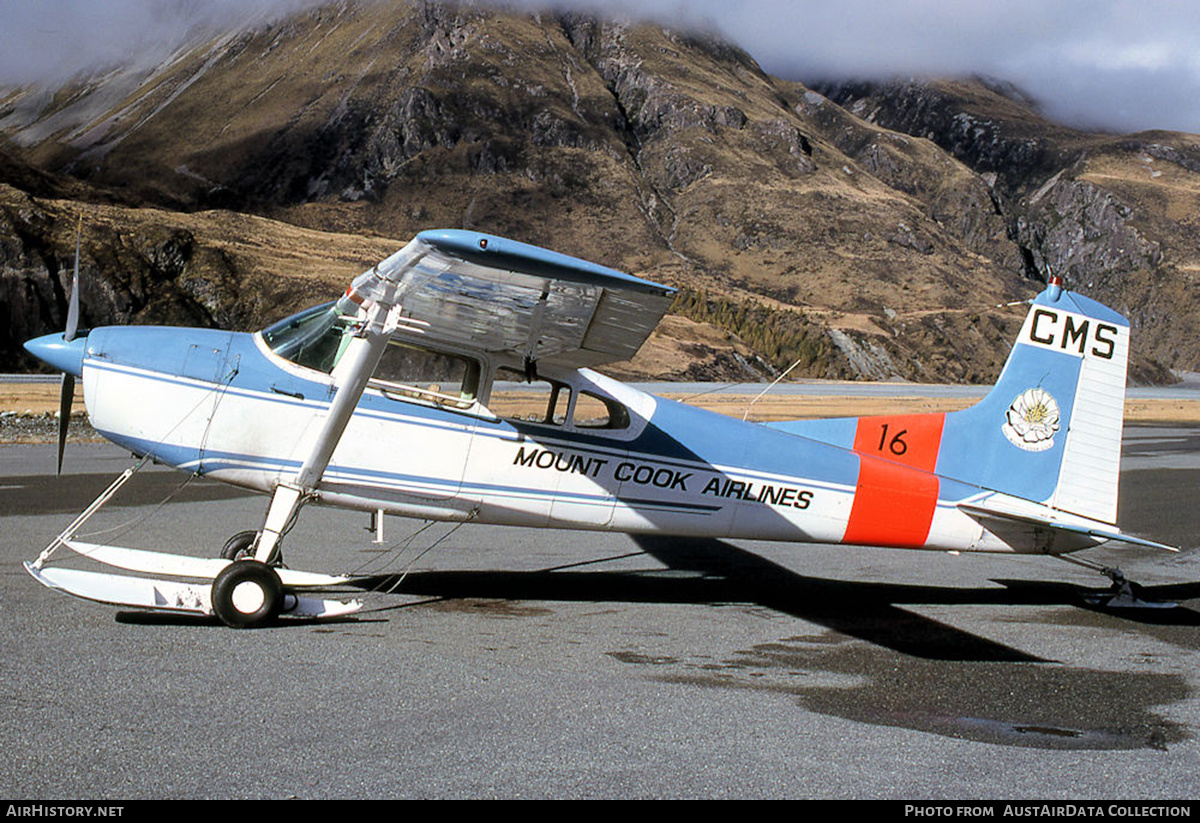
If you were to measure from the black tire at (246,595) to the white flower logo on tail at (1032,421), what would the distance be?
646cm

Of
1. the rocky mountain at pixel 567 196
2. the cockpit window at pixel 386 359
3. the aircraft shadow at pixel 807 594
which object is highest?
the rocky mountain at pixel 567 196

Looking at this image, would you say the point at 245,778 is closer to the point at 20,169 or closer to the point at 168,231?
the point at 168,231

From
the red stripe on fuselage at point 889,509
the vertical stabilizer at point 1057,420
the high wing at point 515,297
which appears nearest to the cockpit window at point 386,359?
the high wing at point 515,297

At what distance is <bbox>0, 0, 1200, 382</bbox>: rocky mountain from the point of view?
179ft

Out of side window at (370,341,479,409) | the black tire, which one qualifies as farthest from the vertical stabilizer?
the black tire

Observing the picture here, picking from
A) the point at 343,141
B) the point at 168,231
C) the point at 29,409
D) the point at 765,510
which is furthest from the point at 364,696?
the point at 343,141

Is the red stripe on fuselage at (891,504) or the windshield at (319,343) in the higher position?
the windshield at (319,343)

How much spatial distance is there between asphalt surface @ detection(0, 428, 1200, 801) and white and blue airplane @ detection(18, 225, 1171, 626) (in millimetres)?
683

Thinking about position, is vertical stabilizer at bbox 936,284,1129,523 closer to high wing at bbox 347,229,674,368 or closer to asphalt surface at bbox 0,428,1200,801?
asphalt surface at bbox 0,428,1200,801

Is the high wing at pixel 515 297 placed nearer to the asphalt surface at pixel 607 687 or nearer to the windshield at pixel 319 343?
the windshield at pixel 319 343

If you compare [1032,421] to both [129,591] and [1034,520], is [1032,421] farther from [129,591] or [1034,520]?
[129,591]

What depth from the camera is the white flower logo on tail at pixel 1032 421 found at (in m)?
9.02

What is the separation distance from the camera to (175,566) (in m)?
7.46

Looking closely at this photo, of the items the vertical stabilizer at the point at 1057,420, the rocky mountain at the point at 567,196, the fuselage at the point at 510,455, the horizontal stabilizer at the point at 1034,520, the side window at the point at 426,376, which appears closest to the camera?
the fuselage at the point at 510,455
